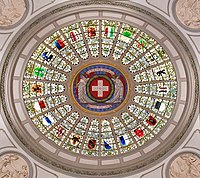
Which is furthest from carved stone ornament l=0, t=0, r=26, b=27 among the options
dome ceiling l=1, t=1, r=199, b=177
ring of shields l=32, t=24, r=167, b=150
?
ring of shields l=32, t=24, r=167, b=150

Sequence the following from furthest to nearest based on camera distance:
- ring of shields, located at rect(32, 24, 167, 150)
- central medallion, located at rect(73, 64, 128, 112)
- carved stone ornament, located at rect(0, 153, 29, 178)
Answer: central medallion, located at rect(73, 64, 128, 112), ring of shields, located at rect(32, 24, 167, 150), carved stone ornament, located at rect(0, 153, 29, 178)

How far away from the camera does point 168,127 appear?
17.0 meters

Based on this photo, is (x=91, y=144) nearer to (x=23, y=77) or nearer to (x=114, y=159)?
(x=114, y=159)

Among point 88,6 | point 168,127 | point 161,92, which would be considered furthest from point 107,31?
point 168,127

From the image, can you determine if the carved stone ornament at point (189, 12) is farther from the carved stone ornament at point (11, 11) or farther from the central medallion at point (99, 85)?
the carved stone ornament at point (11, 11)

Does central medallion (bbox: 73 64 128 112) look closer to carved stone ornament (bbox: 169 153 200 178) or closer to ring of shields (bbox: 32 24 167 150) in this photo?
ring of shields (bbox: 32 24 167 150)

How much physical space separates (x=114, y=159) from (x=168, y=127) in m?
2.33

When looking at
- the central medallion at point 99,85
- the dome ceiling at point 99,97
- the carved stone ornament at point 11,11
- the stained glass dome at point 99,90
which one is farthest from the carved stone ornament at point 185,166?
the carved stone ornament at point 11,11

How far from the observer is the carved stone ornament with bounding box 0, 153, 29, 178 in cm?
1655

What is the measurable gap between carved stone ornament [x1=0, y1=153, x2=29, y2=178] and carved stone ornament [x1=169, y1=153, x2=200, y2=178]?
526 cm

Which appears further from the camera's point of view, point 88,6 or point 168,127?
point 168,127

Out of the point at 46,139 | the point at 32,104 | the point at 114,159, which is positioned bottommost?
the point at 114,159

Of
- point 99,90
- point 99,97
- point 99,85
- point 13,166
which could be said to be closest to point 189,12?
point 99,85

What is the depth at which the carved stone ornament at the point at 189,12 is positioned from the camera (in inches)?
594
